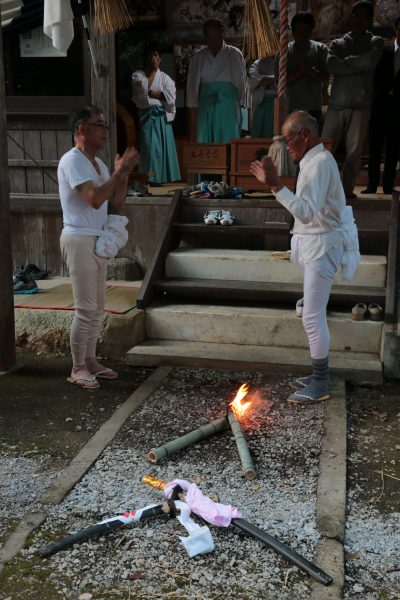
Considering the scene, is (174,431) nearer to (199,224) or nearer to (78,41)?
(199,224)

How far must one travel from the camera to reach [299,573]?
3.10 m

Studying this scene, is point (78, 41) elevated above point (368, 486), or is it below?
above

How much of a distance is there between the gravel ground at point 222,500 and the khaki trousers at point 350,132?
3.63 meters

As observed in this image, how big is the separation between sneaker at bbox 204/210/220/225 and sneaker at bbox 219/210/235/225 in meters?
0.05

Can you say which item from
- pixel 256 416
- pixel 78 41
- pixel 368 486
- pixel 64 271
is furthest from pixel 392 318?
pixel 78 41

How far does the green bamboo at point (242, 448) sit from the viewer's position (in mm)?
4043

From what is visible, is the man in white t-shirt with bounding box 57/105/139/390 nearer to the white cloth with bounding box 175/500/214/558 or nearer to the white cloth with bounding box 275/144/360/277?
the white cloth with bounding box 275/144/360/277

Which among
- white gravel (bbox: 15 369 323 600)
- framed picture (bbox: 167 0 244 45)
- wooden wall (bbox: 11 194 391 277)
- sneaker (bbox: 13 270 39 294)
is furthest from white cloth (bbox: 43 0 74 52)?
framed picture (bbox: 167 0 244 45)

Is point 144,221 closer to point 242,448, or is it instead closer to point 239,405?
point 239,405

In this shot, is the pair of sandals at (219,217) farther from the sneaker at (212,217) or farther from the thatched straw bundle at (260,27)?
the thatched straw bundle at (260,27)

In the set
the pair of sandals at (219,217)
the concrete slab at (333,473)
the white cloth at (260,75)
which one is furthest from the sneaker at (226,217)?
the white cloth at (260,75)

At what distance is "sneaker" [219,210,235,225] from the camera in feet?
25.3

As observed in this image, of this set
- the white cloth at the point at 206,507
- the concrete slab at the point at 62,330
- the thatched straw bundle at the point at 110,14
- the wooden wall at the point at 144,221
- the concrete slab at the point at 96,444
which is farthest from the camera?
the wooden wall at the point at 144,221

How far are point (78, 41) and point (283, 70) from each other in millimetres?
3500
